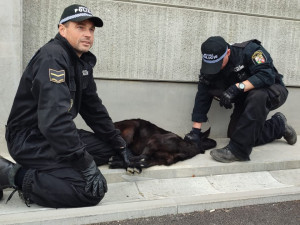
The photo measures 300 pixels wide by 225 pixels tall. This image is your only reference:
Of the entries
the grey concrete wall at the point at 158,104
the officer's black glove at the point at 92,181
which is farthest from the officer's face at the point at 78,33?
the grey concrete wall at the point at 158,104

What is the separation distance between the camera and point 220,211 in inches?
120

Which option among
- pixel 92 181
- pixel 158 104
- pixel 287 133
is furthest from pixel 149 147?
pixel 287 133

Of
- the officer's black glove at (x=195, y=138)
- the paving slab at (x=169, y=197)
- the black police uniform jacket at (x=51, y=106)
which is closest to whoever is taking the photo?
the black police uniform jacket at (x=51, y=106)

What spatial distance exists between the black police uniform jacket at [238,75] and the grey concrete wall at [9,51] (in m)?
2.01

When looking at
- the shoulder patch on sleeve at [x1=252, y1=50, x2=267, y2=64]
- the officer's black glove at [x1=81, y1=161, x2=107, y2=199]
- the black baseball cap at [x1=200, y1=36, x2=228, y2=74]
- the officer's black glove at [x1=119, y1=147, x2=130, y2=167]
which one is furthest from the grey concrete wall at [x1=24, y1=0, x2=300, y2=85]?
the officer's black glove at [x1=81, y1=161, x2=107, y2=199]

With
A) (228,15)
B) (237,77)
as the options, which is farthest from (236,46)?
(228,15)

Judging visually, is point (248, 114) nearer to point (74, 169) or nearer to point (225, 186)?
point (225, 186)

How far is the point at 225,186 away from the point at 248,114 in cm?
75

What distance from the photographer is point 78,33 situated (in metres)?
2.80

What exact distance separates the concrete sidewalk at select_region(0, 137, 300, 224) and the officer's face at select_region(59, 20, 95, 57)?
48.8 inches

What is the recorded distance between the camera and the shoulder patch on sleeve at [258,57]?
3.81 meters

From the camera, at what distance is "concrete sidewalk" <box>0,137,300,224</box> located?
2.71 metres

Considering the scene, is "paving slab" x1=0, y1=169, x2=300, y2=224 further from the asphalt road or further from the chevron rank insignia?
the chevron rank insignia

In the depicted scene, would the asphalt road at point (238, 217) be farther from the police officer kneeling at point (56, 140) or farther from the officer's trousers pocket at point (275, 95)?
the officer's trousers pocket at point (275, 95)
